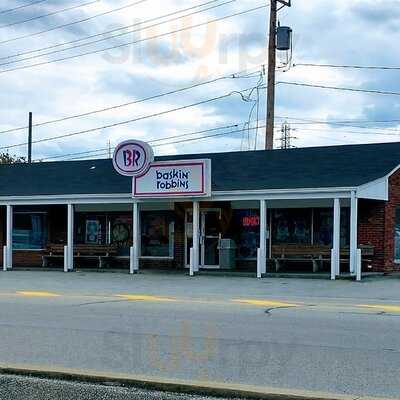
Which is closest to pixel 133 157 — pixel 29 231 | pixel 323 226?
pixel 323 226

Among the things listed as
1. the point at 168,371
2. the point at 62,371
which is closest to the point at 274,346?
the point at 168,371

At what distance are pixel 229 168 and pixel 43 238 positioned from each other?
27.9 ft

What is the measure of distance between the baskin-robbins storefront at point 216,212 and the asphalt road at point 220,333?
395 cm

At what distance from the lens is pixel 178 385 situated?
21.7 feet

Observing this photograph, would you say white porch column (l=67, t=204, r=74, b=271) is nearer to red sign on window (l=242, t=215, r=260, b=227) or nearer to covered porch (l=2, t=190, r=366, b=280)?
covered porch (l=2, t=190, r=366, b=280)

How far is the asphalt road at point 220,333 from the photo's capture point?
A: 763cm

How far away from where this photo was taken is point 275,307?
554 inches

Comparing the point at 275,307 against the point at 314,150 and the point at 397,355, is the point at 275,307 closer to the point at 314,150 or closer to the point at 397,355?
the point at 397,355

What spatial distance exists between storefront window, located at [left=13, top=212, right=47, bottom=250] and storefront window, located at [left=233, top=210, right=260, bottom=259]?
323 inches

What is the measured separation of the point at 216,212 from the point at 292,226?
288 centimetres

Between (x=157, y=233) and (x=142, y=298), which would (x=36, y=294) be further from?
(x=157, y=233)

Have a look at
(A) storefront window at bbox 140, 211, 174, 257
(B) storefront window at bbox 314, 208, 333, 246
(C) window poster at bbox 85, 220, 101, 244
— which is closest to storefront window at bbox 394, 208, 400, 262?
(B) storefront window at bbox 314, 208, 333, 246

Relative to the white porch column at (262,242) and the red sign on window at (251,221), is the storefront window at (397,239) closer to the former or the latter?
the white porch column at (262,242)

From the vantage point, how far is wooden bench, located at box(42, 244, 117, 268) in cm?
2642
